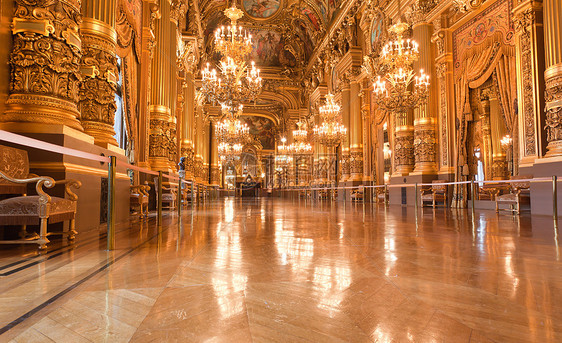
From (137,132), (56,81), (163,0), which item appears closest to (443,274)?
(56,81)

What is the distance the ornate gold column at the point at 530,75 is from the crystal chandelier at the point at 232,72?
262 inches

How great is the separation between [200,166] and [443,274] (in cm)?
1795

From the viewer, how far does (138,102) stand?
26.0 ft

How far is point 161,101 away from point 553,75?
910 cm

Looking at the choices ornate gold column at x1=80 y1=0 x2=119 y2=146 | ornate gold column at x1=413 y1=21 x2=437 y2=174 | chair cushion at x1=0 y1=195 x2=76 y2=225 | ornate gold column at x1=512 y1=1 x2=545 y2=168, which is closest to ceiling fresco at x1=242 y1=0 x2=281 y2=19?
ornate gold column at x1=413 y1=21 x2=437 y2=174

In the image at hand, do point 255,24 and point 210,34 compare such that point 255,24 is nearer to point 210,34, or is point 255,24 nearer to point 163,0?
point 210,34

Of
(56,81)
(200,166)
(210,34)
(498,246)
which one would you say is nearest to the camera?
(498,246)

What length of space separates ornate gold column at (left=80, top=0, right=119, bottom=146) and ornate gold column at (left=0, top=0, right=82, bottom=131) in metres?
1.11

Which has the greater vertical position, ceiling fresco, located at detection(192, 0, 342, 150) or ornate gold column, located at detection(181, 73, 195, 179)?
ceiling fresco, located at detection(192, 0, 342, 150)

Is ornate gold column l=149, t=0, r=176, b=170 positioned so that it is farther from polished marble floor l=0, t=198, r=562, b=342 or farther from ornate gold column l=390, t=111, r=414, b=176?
ornate gold column l=390, t=111, r=414, b=176

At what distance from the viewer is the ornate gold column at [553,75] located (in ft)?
21.5

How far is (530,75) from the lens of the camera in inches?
296

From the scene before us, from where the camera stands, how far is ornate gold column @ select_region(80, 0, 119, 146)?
15.9ft

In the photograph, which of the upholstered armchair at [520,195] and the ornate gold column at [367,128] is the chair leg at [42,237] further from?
the ornate gold column at [367,128]
